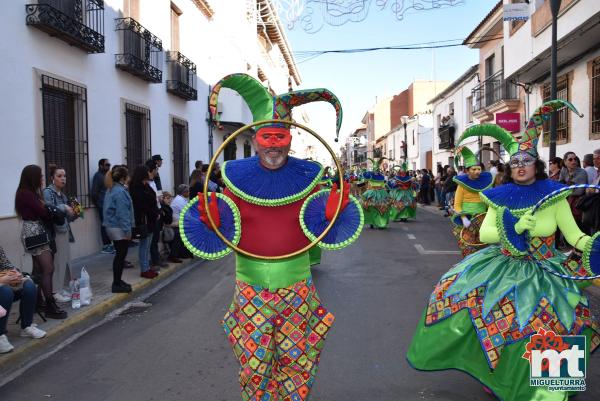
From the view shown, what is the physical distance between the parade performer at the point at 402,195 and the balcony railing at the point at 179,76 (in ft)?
21.3

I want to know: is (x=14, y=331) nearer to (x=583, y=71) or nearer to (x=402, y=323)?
(x=402, y=323)

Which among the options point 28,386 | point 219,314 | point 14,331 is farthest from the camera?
point 219,314

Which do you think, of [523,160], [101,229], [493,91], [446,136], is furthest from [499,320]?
[446,136]

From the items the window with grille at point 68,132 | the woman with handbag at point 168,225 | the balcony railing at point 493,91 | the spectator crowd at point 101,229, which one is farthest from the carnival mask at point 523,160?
the balcony railing at point 493,91

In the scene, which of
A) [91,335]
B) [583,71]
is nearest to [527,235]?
[91,335]

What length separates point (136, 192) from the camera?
24.6 feet

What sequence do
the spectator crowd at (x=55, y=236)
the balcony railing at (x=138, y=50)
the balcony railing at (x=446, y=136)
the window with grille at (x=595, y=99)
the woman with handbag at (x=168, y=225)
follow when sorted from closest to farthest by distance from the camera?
1. the spectator crowd at (x=55, y=236)
2. the woman with handbag at (x=168, y=225)
3. the balcony railing at (x=138, y=50)
4. the window with grille at (x=595, y=99)
5. the balcony railing at (x=446, y=136)

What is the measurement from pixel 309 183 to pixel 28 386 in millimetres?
2813

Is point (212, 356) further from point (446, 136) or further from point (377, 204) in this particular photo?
point (446, 136)

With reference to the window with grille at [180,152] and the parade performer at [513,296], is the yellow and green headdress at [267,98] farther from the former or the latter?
the window with grille at [180,152]

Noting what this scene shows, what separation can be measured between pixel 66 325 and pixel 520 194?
174 inches

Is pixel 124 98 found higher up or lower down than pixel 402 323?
higher up

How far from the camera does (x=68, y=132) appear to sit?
31.7 feet

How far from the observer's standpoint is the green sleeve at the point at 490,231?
11.7ft
